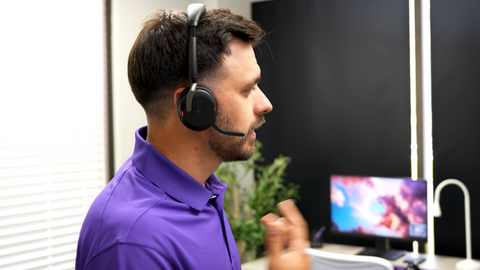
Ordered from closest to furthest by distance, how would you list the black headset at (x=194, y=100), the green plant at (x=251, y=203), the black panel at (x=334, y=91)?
1. the black headset at (x=194, y=100)
2. the green plant at (x=251, y=203)
3. the black panel at (x=334, y=91)

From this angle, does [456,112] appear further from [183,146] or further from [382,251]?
[183,146]

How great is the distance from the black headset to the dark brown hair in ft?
0.09

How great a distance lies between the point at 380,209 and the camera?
2594 mm

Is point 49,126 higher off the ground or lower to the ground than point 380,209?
higher

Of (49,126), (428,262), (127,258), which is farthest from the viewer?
(428,262)

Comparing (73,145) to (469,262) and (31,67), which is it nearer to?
(31,67)

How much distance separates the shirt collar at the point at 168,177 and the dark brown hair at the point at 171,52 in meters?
0.09

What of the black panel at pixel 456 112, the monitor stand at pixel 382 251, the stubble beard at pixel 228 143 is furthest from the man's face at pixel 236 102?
the black panel at pixel 456 112

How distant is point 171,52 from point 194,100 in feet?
0.36

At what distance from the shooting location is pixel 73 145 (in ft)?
7.73

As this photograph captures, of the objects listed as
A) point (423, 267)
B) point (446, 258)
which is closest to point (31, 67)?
point (423, 267)

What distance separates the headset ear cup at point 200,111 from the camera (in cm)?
78

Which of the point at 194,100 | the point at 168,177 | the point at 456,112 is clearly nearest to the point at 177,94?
the point at 194,100

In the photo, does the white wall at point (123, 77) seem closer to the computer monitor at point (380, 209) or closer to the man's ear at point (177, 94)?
the computer monitor at point (380, 209)
